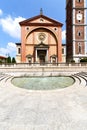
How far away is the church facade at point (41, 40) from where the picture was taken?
37.2m

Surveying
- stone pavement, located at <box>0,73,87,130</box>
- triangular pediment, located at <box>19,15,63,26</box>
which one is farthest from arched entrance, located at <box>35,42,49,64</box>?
stone pavement, located at <box>0,73,87,130</box>

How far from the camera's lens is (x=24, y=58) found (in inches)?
1463

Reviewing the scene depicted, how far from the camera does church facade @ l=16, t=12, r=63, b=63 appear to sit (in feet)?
122

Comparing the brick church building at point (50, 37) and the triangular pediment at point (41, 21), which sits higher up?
the triangular pediment at point (41, 21)

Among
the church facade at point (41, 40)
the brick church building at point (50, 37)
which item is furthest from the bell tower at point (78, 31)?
the church facade at point (41, 40)

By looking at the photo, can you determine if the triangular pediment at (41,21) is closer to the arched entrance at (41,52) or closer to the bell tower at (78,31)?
the bell tower at (78,31)

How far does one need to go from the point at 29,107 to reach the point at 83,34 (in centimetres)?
3185

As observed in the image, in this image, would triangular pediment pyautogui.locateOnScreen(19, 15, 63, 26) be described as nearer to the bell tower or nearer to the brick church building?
the brick church building

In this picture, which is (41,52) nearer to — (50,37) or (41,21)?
(50,37)

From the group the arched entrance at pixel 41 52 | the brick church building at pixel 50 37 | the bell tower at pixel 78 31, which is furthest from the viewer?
the arched entrance at pixel 41 52

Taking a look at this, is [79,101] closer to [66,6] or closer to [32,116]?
[32,116]

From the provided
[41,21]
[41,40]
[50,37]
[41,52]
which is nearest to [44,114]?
[41,52]

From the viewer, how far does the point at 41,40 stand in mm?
→ 37812

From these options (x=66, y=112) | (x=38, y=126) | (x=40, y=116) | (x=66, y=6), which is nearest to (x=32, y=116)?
(x=40, y=116)
